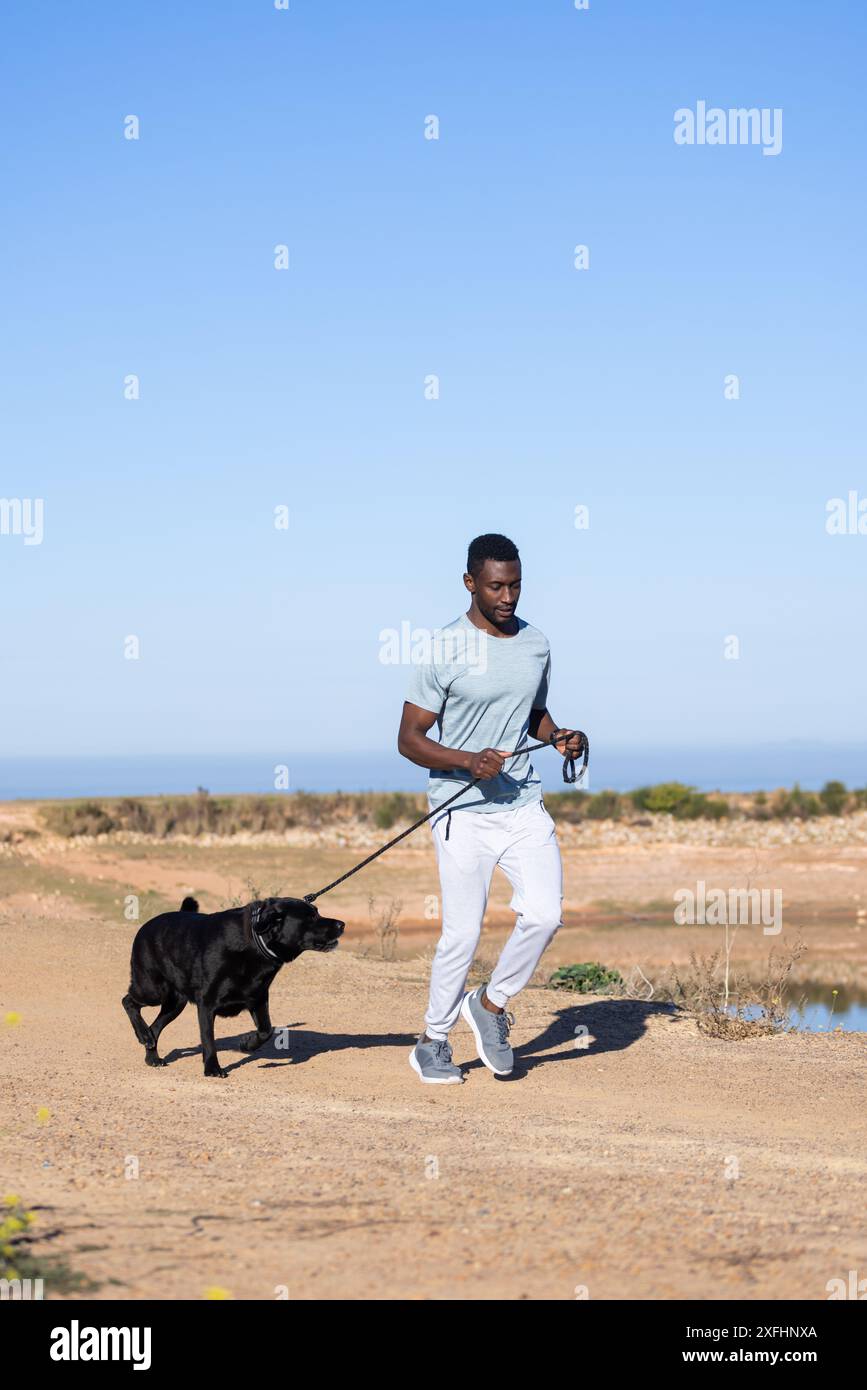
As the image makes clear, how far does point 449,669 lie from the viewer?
766 centimetres

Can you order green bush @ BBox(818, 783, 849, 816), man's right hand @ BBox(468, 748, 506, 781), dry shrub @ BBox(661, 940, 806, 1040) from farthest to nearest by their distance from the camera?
1. green bush @ BBox(818, 783, 849, 816)
2. dry shrub @ BBox(661, 940, 806, 1040)
3. man's right hand @ BBox(468, 748, 506, 781)

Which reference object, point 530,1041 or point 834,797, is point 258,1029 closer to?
point 530,1041

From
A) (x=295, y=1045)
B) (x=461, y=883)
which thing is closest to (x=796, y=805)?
(x=295, y=1045)

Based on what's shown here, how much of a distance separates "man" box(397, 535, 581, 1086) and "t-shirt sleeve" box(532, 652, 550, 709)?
0.04 meters

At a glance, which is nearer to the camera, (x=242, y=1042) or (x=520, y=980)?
(x=520, y=980)

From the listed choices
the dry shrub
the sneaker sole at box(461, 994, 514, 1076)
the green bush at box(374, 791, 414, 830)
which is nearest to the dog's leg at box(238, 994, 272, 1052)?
the sneaker sole at box(461, 994, 514, 1076)

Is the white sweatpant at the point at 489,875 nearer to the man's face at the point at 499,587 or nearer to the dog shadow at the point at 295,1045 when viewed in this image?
the man's face at the point at 499,587

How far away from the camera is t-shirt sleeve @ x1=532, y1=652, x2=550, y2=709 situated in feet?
26.1

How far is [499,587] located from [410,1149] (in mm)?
2814

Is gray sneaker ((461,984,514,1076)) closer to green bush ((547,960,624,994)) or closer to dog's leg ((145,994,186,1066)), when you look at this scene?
dog's leg ((145,994,186,1066))

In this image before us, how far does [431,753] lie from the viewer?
7645mm
